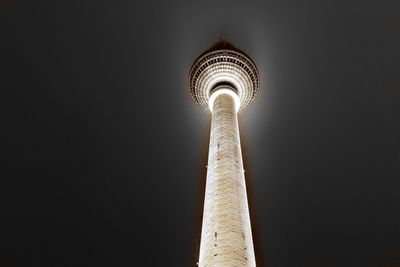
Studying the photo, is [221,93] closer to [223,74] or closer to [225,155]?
[223,74]

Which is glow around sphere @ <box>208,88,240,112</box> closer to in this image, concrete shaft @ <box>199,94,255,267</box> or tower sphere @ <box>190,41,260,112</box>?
tower sphere @ <box>190,41,260,112</box>

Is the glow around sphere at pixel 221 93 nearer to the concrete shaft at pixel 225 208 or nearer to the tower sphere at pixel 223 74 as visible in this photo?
the tower sphere at pixel 223 74

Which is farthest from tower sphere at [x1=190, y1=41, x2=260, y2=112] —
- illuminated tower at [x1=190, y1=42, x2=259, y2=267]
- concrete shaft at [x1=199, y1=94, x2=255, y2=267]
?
concrete shaft at [x1=199, y1=94, x2=255, y2=267]

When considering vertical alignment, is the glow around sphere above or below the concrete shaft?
above

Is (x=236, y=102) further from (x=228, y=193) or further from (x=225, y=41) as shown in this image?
(x=228, y=193)

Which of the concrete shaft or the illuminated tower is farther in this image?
the illuminated tower

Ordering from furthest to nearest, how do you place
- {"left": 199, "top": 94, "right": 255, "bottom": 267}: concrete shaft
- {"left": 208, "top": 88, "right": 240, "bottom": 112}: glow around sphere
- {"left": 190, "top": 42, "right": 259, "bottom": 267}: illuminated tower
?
{"left": 208, "top": 88, "right": 240, "bottom": 112}: glow around sphere, {"left": 190, "top": 42, "right": 259, "bottom": 267}: illuminated tower, {"left": 199, "top": 94, "right": 255, "bottom": 267}: concrete shaft

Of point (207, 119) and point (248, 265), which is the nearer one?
point (248, 265)

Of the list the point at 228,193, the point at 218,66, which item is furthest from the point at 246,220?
A: the point at 218,66
